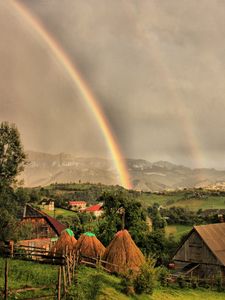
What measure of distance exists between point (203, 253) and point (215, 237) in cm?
227

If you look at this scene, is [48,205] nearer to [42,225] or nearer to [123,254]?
[42,225]

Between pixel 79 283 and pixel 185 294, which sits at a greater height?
pixel 79 283

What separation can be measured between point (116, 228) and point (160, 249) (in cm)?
540

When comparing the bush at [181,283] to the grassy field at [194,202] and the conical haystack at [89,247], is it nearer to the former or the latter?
the conical haystack at [89,247]

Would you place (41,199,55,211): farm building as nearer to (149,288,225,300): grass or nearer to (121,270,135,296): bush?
(149,288,225,300): grass

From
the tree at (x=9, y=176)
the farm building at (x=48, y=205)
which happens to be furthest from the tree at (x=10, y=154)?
the farm building at (x=48, y=205)

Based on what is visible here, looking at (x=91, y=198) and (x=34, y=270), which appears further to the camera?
(x=91, y=198)

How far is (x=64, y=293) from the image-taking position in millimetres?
16219

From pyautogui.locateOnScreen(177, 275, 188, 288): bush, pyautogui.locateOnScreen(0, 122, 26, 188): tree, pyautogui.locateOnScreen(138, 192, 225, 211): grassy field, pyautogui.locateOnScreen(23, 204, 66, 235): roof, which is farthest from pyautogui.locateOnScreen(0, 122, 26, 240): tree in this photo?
pyautogui.locateOnScreen(138, 192, 225, 211): grassy field

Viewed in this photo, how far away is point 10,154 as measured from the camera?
33531mm

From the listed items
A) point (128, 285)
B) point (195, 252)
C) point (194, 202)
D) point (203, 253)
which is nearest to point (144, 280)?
point (128, 285)

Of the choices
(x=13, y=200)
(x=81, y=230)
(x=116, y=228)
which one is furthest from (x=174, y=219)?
(x=13, y=200)

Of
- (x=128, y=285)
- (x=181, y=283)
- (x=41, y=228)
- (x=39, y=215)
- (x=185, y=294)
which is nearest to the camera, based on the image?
(x=128, y=285)

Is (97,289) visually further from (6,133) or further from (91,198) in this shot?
(91,198)
